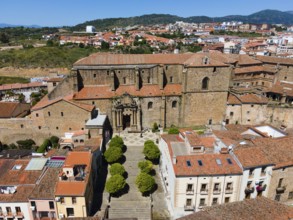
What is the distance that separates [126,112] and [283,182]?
28.0 metres

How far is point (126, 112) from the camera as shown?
4706cm

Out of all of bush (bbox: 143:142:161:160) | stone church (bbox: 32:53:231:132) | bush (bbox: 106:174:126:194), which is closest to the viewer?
bush (bbox: 106:174:126:194)

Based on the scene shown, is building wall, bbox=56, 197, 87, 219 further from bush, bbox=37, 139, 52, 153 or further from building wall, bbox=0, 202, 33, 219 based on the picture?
bush, bbox=37, 139, 52, 153

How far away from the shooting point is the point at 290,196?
30.6m

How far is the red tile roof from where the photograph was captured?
151 feet

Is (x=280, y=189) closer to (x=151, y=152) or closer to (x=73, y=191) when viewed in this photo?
(x=151, y=152)

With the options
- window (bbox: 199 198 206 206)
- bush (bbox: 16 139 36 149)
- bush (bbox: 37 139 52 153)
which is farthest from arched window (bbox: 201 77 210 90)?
bush (bbox: 16 139 36 149)

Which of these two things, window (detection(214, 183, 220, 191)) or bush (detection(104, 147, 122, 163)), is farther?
bush (detection(104, 147, 122, 163))

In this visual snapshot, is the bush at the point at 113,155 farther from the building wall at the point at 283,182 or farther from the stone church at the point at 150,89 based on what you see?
the building wall at the point at 283,182

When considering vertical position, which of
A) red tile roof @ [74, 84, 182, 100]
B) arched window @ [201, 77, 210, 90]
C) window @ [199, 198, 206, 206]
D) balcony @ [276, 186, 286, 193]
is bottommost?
window @ [199, 198, 206, 206]

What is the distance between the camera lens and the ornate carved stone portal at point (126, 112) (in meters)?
46.1

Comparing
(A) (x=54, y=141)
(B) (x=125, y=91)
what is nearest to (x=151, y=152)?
(B) (x=125, y=91)

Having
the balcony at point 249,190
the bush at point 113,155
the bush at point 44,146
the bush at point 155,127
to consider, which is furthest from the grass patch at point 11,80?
the balcony at point 249,190

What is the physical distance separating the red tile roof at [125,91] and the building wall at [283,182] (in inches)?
955
